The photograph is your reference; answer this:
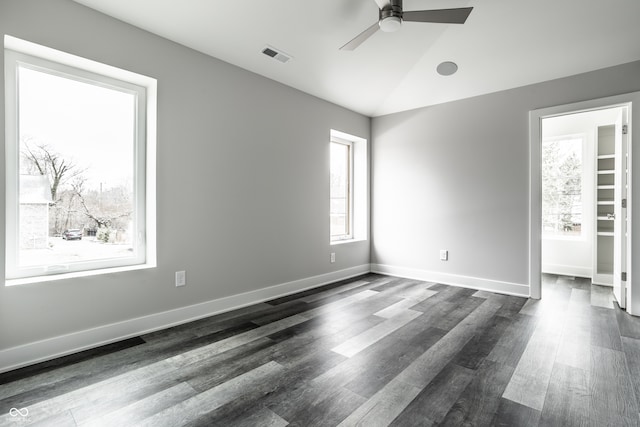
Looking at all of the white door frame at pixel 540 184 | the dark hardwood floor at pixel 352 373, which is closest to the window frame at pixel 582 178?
the white door frame at pixel 540 184

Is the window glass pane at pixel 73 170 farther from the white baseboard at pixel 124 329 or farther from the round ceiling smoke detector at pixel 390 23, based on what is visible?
the round ceiling smoke detector at pixel 390 23

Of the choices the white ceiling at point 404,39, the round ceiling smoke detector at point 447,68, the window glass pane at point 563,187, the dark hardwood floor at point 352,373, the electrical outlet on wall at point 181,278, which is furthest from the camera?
the window glass pane at point 563,187

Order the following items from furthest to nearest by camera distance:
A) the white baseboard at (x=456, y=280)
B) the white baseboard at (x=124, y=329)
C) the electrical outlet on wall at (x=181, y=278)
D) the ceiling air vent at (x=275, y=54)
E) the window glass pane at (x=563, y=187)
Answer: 1. the window glass pane at (x=563, y=187)
2. the white baseboard at (x=456, y=280)
3. the ceiling air vent at (x=275, y=54)
4. the electrical outlet on wall at (x=181, y=278)
5. the white baseboard at (x=124, y=329)

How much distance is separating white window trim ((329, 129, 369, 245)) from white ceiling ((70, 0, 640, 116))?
108 cm

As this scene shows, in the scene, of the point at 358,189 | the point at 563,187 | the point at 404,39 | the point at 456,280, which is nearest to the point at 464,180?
the point at 456,280

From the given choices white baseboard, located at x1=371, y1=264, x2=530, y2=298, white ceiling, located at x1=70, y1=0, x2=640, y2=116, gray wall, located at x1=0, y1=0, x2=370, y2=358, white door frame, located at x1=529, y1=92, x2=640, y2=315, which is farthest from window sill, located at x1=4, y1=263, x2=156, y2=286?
white door frame, located at x1=529, y1=92, x2=640, y2=315

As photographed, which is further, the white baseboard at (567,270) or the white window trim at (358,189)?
the white window trim at (358,189)

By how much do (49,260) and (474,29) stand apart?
4.11 metres

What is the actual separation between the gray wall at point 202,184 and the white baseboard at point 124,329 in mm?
50

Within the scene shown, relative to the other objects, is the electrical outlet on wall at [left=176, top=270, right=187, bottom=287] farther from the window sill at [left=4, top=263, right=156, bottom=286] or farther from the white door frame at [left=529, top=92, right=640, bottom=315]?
the white door frame at [left=529, top=92, right=640, bottom=315]

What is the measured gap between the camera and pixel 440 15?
233cm

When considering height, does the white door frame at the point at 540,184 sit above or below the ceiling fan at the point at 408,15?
below

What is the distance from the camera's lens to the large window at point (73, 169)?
7.26 ft

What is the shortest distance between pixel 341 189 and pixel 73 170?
3313mm
